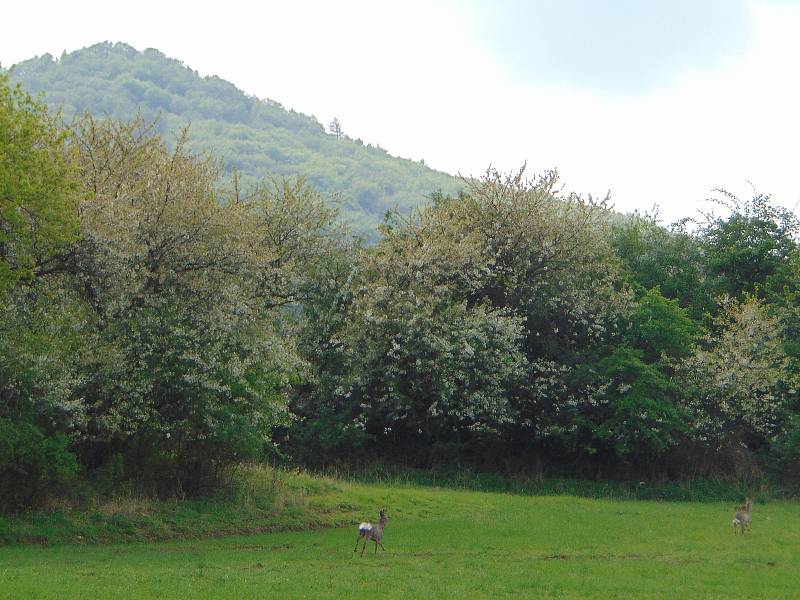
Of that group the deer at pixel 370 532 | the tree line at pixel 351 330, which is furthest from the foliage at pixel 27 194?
the deer at pixel 370 532

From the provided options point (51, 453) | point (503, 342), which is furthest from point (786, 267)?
point (51, 453)

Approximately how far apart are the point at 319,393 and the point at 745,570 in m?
24.0

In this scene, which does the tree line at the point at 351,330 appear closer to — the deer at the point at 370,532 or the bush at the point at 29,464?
the bush at the point at 29,464

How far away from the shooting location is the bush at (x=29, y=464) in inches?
880

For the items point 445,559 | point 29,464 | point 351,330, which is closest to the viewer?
point 445,559

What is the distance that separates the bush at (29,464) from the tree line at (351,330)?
0.07 meters

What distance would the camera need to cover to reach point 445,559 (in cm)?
2148

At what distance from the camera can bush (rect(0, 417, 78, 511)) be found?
2236cm

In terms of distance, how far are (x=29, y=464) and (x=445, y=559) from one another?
437 inches

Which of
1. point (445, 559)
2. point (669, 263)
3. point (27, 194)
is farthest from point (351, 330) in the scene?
point (669, 263)

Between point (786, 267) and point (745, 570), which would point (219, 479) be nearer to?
point (745, 570)

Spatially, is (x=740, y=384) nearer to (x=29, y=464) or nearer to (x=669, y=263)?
(x=669, y=263)

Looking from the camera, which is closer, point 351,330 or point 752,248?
point 351,330

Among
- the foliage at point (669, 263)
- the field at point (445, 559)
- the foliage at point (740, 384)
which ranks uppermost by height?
the foliage at point (669, 263)
